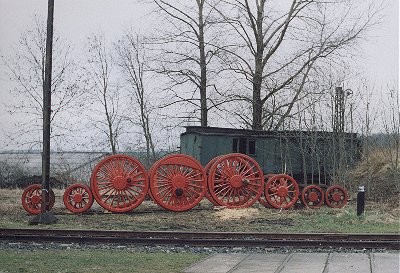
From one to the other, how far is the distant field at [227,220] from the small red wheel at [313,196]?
1.07 feet

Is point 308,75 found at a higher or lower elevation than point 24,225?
higher

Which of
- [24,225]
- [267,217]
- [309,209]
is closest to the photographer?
[24,225]

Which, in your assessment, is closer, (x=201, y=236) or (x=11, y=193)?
(x=201, y=236)

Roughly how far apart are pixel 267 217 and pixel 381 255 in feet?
22.3

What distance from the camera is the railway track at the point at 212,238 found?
1136 cm

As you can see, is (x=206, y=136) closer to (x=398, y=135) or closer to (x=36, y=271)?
(x=398, y=135)

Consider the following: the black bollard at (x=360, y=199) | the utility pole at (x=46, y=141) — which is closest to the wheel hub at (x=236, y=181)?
the black bollard at (x=360, y=199)

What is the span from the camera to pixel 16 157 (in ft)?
101

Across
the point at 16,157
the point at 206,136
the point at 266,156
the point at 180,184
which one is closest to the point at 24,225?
the point at 180,184

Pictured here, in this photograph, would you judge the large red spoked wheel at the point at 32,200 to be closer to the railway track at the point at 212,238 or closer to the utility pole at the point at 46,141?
the utility pole at the point at 46,141

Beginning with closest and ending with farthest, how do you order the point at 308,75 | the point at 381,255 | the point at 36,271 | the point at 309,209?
the point at 36,271
the point at 381,255
the point at 309,209
the point at 308,75

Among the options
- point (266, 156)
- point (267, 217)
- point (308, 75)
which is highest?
point (308, 75)

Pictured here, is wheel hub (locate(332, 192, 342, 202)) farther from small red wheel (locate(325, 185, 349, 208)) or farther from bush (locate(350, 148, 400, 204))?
bush (locate(350, 148, 400, 204))

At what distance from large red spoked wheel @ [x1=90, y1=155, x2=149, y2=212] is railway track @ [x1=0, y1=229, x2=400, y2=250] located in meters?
5.08
